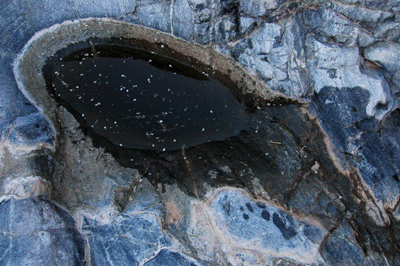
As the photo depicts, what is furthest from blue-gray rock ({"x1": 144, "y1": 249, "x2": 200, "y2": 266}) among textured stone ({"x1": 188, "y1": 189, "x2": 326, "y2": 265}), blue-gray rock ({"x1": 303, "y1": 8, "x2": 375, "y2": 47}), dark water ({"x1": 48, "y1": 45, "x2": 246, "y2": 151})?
blue-gray rock ({"x1": 303, "y1": 8, "x2": 375, "y2": 47})

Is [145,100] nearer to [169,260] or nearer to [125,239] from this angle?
[125,239]

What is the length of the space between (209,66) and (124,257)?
449cm

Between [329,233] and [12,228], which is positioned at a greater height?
[329,233]

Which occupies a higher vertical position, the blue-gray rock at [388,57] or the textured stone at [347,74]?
the blue-gray rock at [388,57]

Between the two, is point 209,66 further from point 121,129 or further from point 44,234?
point 44,234

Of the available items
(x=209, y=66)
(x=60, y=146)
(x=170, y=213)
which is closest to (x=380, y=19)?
(x=209, y=66)

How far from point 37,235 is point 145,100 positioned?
334 cm

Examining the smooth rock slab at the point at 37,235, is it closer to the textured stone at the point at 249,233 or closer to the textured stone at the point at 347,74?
the textured stone at the point at 249,233

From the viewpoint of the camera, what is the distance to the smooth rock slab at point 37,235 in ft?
13.4

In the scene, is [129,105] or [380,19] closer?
[380,19]

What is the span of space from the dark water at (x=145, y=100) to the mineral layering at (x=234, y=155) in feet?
0.47

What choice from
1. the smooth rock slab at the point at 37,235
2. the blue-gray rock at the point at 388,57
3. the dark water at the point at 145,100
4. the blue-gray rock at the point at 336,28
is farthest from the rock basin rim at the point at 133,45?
the smooth rock slab at the point at 37,235

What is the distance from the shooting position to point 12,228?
4.21 m

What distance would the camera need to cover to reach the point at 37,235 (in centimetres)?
426
